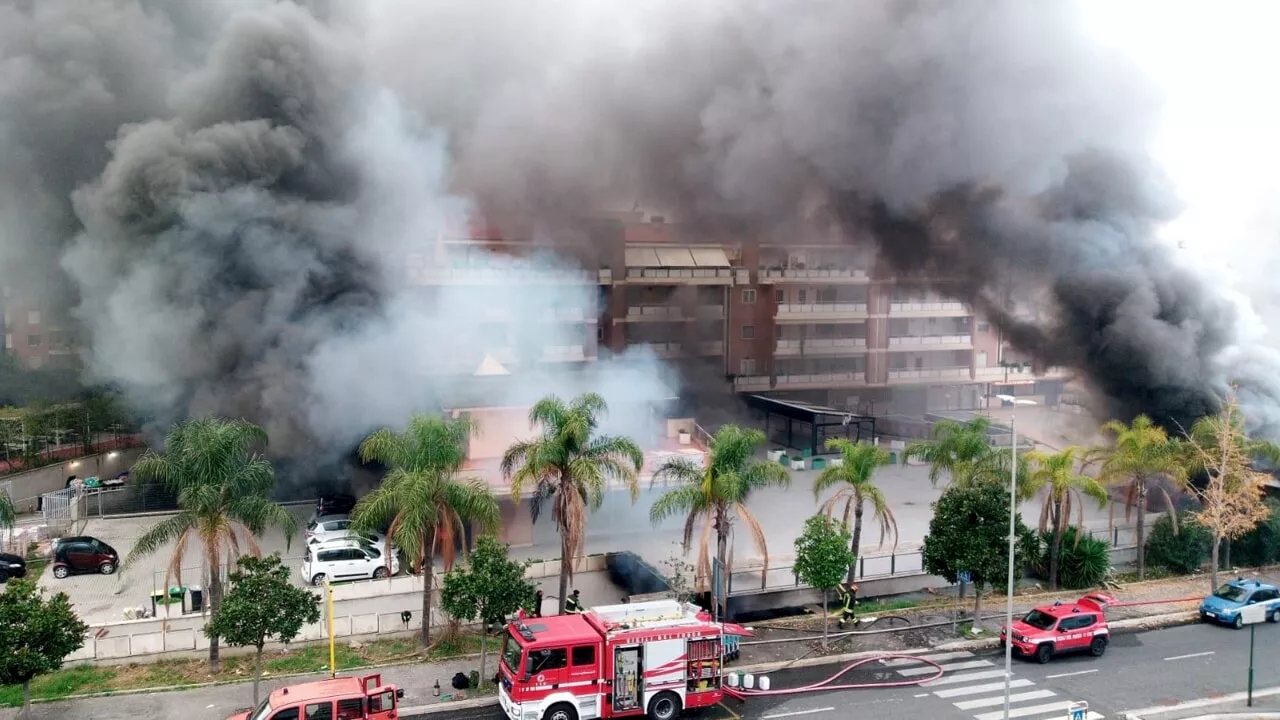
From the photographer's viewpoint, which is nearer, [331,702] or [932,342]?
[331,702]

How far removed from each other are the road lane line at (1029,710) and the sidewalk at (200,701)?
7.36 meters

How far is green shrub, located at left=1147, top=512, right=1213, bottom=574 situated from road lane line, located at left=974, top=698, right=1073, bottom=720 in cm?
914

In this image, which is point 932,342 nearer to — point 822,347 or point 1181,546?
point 822,347

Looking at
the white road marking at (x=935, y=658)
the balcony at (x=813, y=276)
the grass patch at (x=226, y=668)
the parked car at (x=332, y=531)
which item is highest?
the balcony at (x=813, y=276)

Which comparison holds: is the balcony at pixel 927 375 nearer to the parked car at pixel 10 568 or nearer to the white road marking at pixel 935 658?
the white road marking at pixel 935 658

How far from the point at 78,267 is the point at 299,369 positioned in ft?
24.2

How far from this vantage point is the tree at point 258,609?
12844 mm

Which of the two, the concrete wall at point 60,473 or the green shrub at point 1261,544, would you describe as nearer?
the green shrub at point 1261,544

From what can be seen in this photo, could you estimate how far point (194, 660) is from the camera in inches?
589

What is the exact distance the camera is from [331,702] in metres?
11.3

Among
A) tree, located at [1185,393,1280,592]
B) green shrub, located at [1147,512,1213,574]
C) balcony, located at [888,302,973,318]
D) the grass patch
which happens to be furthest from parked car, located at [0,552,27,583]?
balcony, located at [888,302,973,318]

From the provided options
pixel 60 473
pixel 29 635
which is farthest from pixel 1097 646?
pixel 60 473

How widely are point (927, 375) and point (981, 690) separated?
27961mm

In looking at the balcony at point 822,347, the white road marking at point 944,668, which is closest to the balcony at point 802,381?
the balcony at point 822,347
